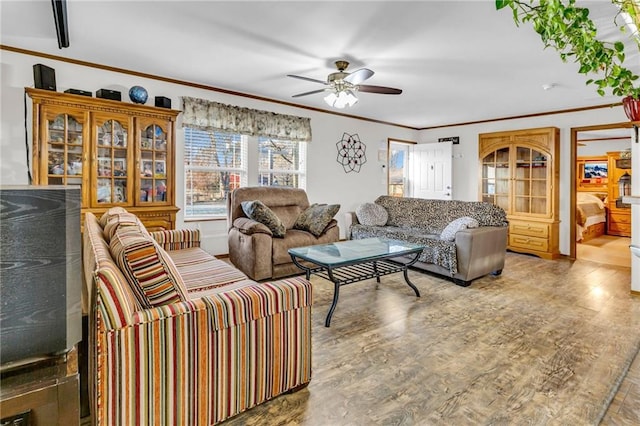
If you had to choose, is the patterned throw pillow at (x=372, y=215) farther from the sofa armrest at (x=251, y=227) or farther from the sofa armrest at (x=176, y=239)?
the sofa armrest at (x=176, y=239)

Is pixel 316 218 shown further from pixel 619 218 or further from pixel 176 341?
pixel 619 218

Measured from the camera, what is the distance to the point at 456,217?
440 centimetres

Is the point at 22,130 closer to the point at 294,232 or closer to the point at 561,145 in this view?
the point at 294,232

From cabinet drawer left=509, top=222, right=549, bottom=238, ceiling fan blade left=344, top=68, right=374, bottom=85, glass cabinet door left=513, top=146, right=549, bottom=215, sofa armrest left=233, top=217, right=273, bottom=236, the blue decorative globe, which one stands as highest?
the blue decorative globe

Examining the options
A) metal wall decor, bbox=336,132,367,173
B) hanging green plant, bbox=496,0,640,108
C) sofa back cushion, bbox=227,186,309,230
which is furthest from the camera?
metal wall decor, bbox=336,132,367,173

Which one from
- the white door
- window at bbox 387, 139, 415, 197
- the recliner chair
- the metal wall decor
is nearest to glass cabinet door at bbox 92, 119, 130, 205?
the recliner chair

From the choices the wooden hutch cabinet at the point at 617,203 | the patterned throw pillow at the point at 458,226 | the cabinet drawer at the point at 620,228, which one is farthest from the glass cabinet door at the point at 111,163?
the cabinet drawer at the point at 620,228

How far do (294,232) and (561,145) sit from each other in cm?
458

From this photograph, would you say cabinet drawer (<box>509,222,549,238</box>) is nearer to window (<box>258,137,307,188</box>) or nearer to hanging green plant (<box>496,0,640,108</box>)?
A: window (<box>258,137,307,188</box>)

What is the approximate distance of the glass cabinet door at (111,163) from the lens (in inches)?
139

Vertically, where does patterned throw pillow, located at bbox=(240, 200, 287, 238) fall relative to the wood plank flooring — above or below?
above

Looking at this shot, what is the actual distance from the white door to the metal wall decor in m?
1.43

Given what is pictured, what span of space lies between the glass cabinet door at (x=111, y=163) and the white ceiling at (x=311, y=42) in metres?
0.72

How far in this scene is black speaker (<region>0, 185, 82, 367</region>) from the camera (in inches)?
24.9
